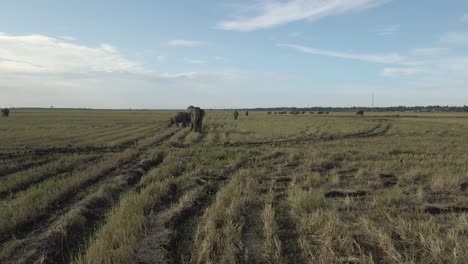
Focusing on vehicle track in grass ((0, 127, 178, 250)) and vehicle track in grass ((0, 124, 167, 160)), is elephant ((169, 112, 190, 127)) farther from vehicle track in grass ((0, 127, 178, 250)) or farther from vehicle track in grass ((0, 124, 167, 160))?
vehicle track in grass ((0, 127, 178, 250))

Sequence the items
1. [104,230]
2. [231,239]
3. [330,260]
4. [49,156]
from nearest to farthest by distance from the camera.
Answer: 1. [330,260]
2. [231,239]
3. [104,230]
4. [49,156]

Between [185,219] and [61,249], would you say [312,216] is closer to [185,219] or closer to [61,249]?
[185,219]

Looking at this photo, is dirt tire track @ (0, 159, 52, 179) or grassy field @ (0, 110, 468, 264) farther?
dirt tire track @ (0, 159, 52, 179)

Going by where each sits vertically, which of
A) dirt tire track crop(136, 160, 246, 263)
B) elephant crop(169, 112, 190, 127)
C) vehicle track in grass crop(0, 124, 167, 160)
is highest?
elephant crop(169, 112, 190, 127)

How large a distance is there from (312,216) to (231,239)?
1.70m

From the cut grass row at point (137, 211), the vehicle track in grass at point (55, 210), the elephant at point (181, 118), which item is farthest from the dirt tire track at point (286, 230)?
the elephant at point (181, 118)

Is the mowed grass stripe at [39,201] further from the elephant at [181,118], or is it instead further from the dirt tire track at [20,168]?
the elephant at [181,118]

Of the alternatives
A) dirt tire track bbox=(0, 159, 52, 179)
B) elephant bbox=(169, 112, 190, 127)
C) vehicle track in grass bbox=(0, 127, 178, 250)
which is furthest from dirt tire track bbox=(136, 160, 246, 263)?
elephant bbox=(169, 112, 190, 127)

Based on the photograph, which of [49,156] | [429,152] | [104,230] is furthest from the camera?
[429,152]

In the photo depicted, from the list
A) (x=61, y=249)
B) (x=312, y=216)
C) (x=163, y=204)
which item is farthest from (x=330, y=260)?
(x=163, y=204)

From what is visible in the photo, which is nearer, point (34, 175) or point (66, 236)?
point (66, 236)

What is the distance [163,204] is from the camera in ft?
28.5

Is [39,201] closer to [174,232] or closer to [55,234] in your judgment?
[55,234]

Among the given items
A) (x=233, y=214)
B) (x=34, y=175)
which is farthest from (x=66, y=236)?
(x=34, y=175)
